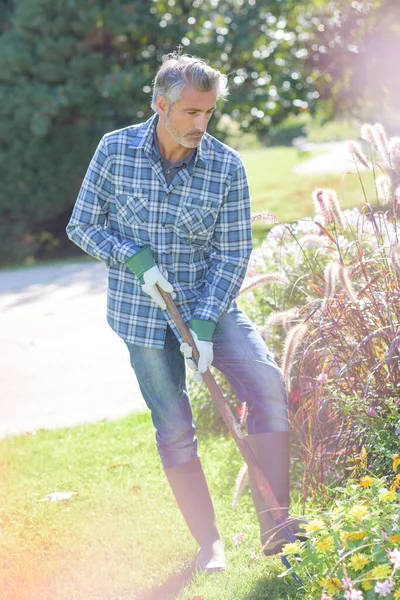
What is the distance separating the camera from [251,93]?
1311 centimetres

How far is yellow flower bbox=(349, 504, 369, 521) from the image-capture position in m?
2.29

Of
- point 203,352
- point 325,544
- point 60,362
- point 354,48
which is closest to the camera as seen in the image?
point 325,544

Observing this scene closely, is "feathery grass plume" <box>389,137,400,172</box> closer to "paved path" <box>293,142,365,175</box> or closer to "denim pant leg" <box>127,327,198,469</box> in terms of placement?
"denim pant leg" <box>127,327,198,469</box>

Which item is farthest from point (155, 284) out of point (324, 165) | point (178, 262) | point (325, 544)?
point (324, 165)

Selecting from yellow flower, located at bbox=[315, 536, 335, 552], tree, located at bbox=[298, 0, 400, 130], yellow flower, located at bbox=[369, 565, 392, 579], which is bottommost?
yellow flower, located at bbox=[369, 565, 392, 579]

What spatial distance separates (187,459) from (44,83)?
9735mm

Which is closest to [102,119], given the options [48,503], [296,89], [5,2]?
[5,2]

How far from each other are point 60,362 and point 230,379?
3368 millimetres

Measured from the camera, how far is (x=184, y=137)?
295cm

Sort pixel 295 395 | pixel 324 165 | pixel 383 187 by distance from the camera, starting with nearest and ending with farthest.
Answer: pixel 383 187
pixel 295 395
pixel 324 165

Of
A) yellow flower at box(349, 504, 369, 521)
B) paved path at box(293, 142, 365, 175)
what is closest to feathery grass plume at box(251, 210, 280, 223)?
yellow flower at box(349, 504, 369, 521)

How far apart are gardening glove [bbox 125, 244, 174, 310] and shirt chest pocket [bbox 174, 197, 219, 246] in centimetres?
15

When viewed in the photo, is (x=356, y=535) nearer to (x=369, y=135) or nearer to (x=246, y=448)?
(x=246, y=448)

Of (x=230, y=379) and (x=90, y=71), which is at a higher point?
(x=90, y=71)
